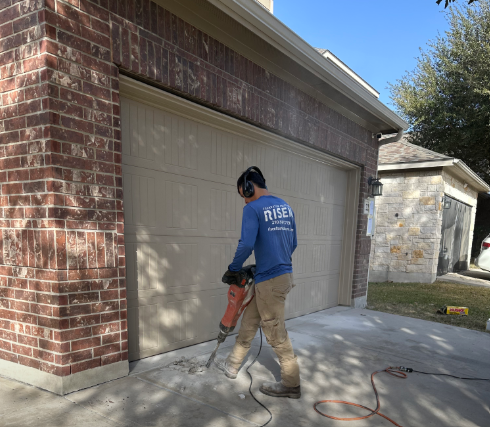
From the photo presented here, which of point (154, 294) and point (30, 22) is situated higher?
point (30, 22)

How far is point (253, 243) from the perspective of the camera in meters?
2.87

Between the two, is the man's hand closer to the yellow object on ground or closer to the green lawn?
the green lawn

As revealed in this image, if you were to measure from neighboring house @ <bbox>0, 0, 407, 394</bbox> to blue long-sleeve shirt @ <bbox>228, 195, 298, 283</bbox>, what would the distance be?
1028mm

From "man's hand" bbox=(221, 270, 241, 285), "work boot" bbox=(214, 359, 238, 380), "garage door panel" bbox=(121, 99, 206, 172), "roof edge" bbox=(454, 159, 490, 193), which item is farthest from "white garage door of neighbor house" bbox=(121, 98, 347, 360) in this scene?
"roof edge" bbox=(454, 159, 490, 193)

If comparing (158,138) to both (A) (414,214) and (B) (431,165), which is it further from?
(A) (414,214)

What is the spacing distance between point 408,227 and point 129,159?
367 inches

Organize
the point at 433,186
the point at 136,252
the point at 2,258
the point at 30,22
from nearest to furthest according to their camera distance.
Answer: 1. the point at 30,22
2. the point at 2,258
3. the point at 136,252
4. the point at 433,186

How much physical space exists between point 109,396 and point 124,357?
370mm

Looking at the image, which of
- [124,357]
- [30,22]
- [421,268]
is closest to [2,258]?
[124,357]

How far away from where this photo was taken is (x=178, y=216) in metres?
3.80

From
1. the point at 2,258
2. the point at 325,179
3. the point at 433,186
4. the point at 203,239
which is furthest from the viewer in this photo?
the point at 433,186

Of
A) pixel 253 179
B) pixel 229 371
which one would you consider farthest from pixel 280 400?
pixel 253 179

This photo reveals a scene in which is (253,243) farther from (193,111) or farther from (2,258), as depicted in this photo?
(2,258)

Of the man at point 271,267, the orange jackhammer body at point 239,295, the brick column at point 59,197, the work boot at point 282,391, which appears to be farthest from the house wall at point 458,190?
the brick column at point 59,197
